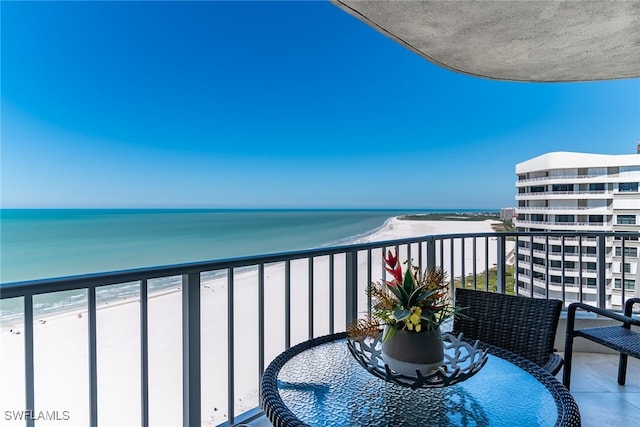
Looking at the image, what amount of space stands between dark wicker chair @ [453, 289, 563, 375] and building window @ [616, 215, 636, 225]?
11.7 ft

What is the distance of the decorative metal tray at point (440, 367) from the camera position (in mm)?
983

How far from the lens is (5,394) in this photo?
3000 millimetres

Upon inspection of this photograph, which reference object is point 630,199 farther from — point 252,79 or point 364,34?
point 252,79

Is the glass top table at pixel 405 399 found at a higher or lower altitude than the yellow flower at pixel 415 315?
lower

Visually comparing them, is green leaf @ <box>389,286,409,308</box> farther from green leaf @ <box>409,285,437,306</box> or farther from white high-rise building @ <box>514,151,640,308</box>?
white high-rise building @ <box>514,151,640,308</box>

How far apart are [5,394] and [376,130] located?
14084 millimetres

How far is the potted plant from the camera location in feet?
3.26

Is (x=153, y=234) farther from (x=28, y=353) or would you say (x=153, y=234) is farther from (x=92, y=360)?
(x=28, y=353)

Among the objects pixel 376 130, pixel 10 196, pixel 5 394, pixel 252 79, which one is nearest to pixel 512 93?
pixel 376 130

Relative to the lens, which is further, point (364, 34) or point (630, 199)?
point (364, 34)

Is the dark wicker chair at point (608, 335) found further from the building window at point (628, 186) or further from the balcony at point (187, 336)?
the building window at point (628, 186)

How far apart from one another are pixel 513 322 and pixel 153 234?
20616mm

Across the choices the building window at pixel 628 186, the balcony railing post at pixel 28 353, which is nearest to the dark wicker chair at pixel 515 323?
the balcony railing post at pixel 28 353

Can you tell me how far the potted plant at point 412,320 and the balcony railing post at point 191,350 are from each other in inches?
36.5
